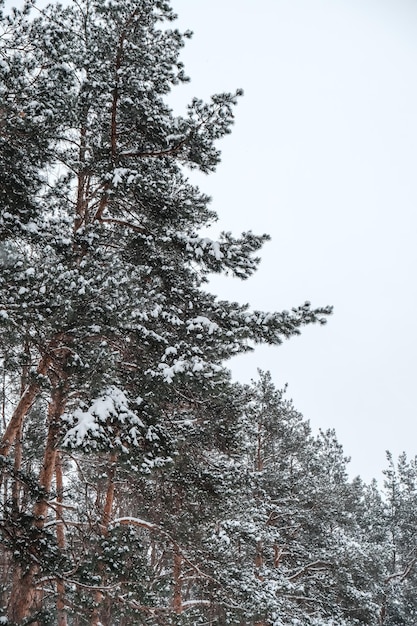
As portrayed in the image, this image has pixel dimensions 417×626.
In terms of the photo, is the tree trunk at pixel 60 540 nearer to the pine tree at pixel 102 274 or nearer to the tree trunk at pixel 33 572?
the pine tree at pixel 102 274

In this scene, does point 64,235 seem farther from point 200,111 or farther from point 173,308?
point 200,111

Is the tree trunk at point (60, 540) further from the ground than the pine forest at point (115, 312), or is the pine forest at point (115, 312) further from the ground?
the pine forest at point (115, 312)

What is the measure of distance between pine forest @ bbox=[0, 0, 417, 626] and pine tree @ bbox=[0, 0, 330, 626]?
0.03m

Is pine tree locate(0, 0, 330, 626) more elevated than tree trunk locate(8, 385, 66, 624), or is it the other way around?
pine tree locate(0, 0, 330, 626)

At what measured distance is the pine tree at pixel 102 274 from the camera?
5207 millimetres

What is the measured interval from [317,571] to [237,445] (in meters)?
10.4

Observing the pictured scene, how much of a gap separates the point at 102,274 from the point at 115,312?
53cm

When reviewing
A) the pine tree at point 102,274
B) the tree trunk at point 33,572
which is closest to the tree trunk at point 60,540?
the pine tree at point 102,274

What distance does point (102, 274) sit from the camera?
18.5 ft

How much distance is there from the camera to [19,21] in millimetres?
5797

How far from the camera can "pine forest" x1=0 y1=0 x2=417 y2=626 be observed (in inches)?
207

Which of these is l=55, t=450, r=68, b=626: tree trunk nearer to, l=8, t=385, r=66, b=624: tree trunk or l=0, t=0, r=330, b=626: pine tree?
l=0, t=0, r=330, b=626: pine tree

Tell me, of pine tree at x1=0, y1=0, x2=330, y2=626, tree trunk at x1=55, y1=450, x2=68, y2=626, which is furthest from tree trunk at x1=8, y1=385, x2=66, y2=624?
tree trunk at x1=55, y1=450, x2=68, y2=626

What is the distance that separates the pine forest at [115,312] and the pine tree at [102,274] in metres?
0.03
